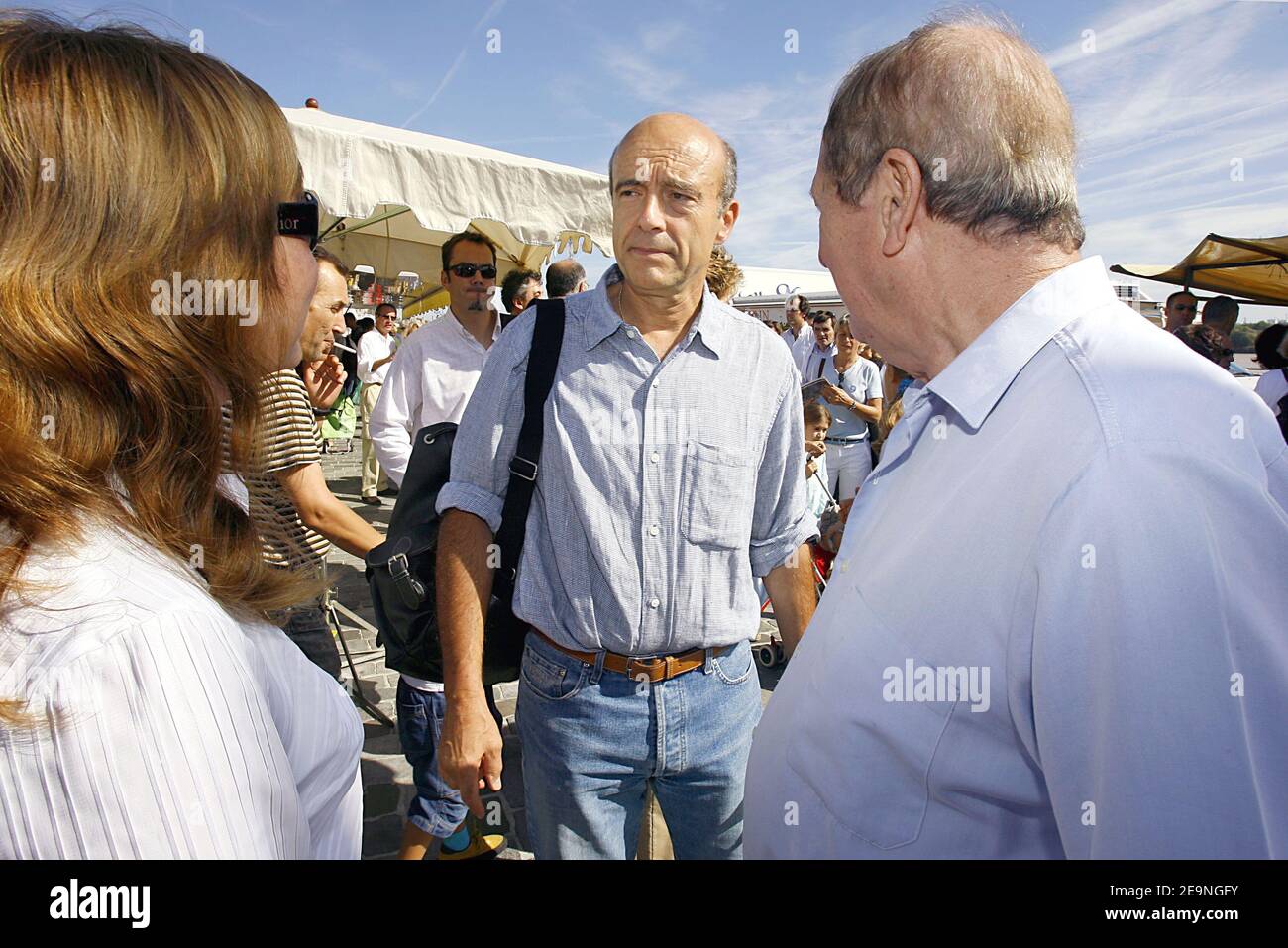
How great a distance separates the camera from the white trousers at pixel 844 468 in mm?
6585

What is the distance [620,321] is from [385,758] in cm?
306

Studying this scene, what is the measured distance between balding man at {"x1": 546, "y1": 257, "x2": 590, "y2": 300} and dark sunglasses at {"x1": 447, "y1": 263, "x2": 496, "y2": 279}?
1.24m

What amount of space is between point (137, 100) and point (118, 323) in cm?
26

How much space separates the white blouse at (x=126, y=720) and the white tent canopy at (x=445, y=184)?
464cm

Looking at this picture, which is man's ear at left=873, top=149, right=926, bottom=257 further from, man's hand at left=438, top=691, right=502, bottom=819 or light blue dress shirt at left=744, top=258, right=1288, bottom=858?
man's hand at left=438, top=691, right=502, bottom=819

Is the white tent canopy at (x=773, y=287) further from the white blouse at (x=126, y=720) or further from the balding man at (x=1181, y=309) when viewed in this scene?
the white blouse at (x=126, y=720)

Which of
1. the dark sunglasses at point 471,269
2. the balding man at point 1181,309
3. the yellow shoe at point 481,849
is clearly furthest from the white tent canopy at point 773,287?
the yellow shoe at point 481,849

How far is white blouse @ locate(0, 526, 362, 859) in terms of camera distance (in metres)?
0.71

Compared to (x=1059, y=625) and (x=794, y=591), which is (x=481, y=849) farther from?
(x=1059, y=625)

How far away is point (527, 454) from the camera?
1936mm
